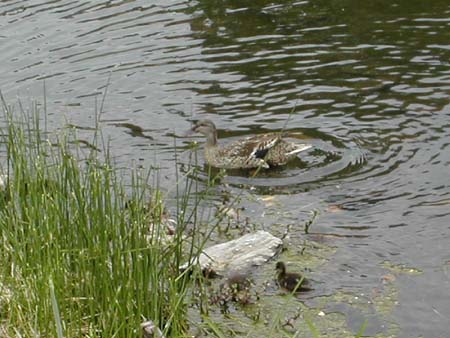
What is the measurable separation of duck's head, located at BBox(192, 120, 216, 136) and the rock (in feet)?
8.17

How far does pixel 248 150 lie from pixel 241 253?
2.55m

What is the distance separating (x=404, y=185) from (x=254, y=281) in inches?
89.4

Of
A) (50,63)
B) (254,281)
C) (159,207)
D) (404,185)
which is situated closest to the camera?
(159,207)

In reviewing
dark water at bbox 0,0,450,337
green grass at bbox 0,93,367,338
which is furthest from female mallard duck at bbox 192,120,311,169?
green grass at bbox 0,93,367,338

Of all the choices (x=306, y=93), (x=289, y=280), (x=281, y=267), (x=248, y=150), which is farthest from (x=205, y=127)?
(x=289, y=280)

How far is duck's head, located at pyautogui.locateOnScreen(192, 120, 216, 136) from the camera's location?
1111 centimetres

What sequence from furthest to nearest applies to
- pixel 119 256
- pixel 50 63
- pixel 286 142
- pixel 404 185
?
pixel 50 63 → pixel 286 142 → pixel 404 185 → pixel 119 256

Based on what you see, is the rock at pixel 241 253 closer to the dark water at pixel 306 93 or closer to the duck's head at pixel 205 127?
the dark water at pixel 306 93

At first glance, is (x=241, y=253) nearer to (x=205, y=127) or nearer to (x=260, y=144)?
(x=260, y=144)

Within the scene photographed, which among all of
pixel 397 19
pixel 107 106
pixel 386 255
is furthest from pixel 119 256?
pixel 397 19

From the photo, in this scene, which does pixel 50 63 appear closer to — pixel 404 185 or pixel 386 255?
pixel 404 185

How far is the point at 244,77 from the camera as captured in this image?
12773mm

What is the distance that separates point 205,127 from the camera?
1112cm

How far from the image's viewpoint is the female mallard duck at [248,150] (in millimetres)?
10562
